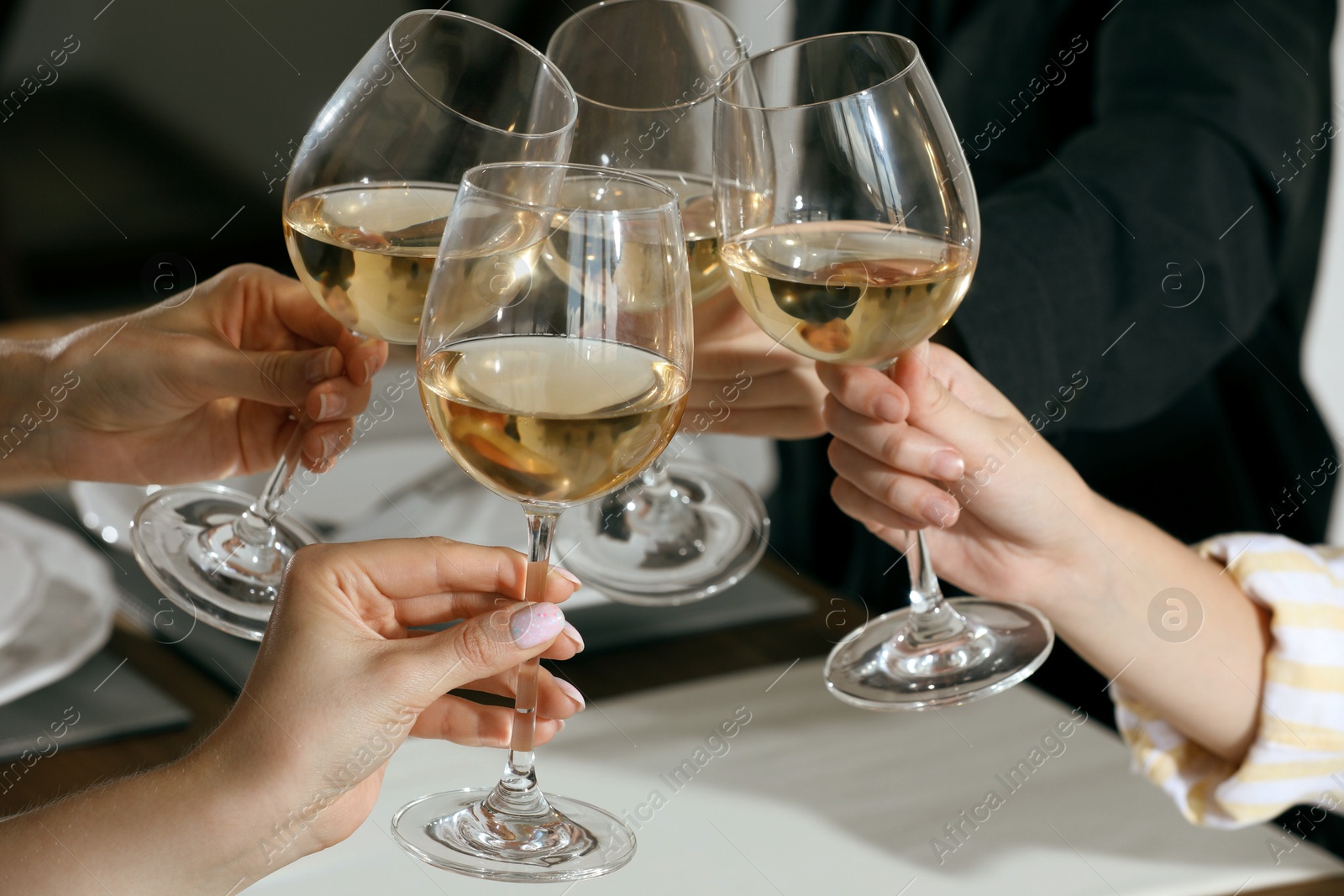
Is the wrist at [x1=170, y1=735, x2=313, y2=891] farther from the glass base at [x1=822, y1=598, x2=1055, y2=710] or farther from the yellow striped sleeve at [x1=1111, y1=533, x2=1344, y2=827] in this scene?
the yellow striped sleeve at [x1=1111, y1=533, x2=1344, y2=827]

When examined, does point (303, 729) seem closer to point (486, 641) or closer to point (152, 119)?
point (486, 641)

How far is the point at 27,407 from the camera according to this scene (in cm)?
93

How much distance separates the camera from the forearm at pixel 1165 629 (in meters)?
0.92

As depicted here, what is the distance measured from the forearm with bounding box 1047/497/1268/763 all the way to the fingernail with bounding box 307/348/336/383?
55 centimetres

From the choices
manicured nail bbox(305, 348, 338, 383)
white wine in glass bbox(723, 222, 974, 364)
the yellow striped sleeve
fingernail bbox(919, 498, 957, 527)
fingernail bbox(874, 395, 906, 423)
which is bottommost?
the yellow striped sleeve

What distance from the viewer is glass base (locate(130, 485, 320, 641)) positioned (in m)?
0.76

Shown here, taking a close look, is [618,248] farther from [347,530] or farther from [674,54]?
[347,530]

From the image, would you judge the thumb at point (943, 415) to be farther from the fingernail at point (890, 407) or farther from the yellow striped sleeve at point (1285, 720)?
the yellow striped sleeve at point (1285, 720)

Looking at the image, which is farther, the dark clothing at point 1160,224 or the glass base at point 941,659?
the dark clothing at point 1160,224

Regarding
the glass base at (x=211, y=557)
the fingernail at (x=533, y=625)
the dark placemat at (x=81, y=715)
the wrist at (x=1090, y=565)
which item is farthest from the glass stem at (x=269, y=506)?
the wrist at (x=1090, y=565)

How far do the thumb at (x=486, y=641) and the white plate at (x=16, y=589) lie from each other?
0.46 meters

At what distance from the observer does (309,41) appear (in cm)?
292

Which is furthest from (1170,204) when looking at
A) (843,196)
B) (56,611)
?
(56,611)

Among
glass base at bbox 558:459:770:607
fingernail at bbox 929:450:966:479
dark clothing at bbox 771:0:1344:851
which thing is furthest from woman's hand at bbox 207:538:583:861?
dark clothing at bbox 771:0:1344:851
